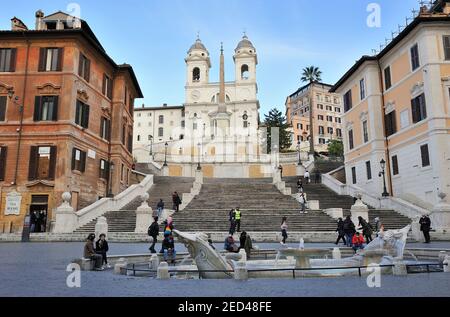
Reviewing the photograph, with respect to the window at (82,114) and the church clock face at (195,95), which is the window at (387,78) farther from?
the church clock face at (195,95)

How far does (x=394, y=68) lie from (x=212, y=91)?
7050cm

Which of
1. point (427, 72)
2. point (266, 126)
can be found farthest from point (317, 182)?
point (266, 126)

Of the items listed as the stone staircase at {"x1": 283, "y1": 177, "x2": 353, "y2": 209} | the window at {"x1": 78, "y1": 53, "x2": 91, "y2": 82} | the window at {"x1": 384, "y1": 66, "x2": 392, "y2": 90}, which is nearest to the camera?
the stone staircase at {"x1": 283, "y1": 177, "x2": 353, "y2": 209}

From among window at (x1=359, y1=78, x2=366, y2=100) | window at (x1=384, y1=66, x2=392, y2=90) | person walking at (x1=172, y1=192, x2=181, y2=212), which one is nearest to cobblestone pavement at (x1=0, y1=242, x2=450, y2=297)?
person walking at (x1=172, y1=192, x2=181, y2=212)

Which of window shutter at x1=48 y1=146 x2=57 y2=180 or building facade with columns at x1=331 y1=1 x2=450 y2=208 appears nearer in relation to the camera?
building facade with columns at x1=331 y1=1 x2=450 y2=208

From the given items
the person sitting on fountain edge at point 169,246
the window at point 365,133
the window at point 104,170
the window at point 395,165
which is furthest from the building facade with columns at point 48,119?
the window at point 395,165

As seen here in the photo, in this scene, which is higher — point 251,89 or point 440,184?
point 251,89

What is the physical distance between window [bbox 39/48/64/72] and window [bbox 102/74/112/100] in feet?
17.2

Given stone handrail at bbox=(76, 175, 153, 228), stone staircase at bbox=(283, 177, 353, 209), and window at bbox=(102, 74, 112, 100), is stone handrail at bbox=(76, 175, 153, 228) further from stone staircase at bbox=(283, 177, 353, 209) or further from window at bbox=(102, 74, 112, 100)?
stone staircase at bbox=(283, 177, 353, 209)

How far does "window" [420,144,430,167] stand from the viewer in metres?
25.7

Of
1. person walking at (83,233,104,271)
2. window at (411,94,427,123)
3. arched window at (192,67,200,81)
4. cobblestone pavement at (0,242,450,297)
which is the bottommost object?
cobblestone pavement at (0,242,450,297)

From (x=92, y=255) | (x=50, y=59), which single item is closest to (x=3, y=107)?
(x=50, y=59)

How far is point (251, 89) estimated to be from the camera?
3871 inches
